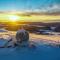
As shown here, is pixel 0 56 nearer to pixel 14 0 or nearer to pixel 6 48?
pixel 6 48

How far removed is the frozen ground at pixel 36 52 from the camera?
1947 mm

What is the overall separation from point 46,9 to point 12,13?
0.35m

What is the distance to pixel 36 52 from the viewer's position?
80.9 inches

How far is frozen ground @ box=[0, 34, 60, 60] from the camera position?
1.95 metres

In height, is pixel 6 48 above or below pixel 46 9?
below

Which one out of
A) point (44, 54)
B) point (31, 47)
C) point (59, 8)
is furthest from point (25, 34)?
point (59, 8)

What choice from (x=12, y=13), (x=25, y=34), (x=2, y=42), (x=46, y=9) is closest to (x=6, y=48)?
(x=2, y=42)

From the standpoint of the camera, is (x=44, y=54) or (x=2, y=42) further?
(x=2, y=42)

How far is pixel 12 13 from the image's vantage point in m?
2.19

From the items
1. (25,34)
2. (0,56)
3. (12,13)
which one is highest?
(12,13)

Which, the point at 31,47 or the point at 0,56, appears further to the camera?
the point at 31,47

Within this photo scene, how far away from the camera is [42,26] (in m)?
2.18

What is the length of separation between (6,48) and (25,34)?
23cm

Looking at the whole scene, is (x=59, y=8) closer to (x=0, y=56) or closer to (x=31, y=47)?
(x=31, y=47)
